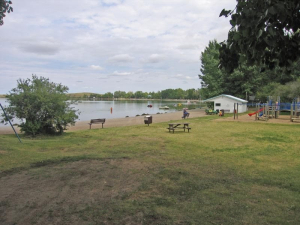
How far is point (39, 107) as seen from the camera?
13.4 m

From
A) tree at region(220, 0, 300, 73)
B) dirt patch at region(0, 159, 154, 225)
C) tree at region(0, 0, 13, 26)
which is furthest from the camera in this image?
tree at region(0, 0, 13, 26)

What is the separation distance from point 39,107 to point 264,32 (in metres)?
13.0

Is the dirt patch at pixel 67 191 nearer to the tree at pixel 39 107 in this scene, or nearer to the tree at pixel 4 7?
the tree at pixel 4 7

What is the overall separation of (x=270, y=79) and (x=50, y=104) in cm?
4685

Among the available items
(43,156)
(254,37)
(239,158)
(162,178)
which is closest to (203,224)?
(162,178)

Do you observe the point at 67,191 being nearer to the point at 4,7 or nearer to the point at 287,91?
the point at 4,7

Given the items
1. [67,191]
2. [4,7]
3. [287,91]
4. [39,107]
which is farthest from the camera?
[287,91]

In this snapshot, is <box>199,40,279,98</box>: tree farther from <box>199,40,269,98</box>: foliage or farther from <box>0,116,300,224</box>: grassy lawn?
<box>0,116,300,224</box>: grassy lawn

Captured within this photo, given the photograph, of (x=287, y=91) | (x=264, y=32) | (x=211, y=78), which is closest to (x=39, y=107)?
(x=264, y=32)

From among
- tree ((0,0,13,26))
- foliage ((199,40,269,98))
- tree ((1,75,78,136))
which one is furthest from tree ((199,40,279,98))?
tree ((0,0,13,26))

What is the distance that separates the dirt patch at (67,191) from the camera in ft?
11.9

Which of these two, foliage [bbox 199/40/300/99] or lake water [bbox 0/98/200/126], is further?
foliage [bbox 199/40/300/99]

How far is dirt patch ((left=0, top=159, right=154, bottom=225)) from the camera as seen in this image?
3.62m

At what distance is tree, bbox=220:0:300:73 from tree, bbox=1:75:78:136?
38.4 ft
